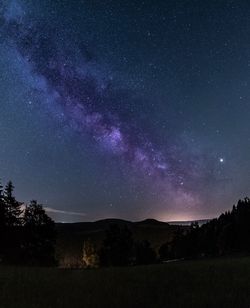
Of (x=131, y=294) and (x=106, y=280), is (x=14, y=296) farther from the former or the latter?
(x=106, y=280)

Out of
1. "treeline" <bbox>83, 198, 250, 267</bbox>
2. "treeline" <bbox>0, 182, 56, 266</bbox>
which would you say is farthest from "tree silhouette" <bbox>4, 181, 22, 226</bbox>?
"treeline" <bbox>83, 198, 250, 267</bbox>

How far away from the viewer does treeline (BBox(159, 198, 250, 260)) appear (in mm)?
81062

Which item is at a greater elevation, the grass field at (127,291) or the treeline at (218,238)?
the treeline at (218,238)

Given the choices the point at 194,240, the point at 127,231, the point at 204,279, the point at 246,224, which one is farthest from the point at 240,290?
the point at 194,240

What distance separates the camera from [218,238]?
8394 cm

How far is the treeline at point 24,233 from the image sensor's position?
4928 cm

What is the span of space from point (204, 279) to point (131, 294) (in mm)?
5054

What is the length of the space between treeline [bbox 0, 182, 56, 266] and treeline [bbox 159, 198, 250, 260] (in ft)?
97.1

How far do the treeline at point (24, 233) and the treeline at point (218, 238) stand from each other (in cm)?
2960

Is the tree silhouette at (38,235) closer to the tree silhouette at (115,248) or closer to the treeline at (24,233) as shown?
the treeline at (24,233)

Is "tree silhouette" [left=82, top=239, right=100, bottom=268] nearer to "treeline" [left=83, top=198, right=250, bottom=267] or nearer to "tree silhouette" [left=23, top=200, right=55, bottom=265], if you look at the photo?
"treeline" [left=83, top=198, right=250, bottom=267]

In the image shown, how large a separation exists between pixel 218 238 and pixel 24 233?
4556 cm

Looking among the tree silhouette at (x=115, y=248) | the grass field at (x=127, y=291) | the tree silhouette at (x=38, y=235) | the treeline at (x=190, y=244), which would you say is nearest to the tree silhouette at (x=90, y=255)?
the treeline at (x=190, y=244)


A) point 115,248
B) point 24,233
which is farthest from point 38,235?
point 115,248
